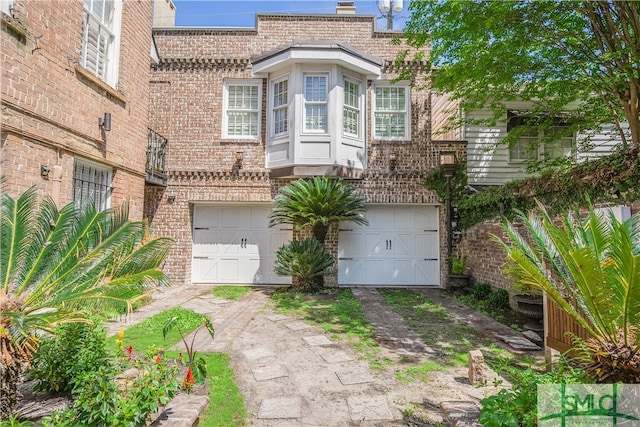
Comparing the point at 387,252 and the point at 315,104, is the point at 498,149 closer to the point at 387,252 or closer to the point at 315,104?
the point at 387,252

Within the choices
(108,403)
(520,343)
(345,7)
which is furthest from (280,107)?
(108,403)

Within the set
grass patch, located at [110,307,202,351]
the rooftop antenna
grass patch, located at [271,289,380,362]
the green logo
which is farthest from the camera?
the rooftop antenna

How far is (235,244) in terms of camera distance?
978cm

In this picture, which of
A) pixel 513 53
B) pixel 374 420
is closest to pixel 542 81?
pixel 513 53

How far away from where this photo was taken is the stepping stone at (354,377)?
3631mm

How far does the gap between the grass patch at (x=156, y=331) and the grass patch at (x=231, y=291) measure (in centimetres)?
187

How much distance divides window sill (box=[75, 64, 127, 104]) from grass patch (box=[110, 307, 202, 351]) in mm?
4220

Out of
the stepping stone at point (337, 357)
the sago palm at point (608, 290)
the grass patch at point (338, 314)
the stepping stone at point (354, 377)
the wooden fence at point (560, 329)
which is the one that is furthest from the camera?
the grass patch at point (338, 314)

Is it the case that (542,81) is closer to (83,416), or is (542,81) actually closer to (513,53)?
(513,53)

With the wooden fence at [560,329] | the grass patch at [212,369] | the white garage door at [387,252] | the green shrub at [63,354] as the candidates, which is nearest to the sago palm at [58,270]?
the green shrub at [63,354]

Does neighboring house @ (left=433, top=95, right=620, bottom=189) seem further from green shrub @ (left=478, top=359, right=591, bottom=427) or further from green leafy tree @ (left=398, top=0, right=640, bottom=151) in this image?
green shrub @ (left=478, top=359, right=591, bottom=427)

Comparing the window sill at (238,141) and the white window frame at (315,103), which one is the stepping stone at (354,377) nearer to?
the white window frame at (315,103)

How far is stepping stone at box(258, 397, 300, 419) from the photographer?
9.82 ft

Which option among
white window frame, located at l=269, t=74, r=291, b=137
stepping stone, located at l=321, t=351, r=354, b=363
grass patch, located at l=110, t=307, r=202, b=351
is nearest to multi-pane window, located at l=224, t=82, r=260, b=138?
white window frame, located at l=269, t=74, r=291, b=137
